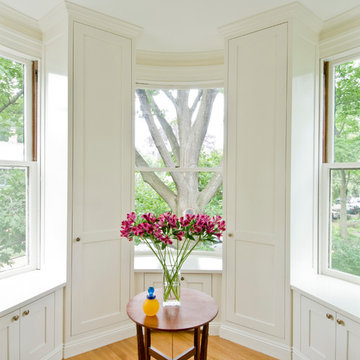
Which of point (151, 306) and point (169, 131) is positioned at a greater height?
point (169, 131)

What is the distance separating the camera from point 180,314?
5.74 ft

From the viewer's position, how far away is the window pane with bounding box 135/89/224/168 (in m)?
2.99

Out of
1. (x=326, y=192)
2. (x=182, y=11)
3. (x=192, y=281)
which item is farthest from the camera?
(x=192, y=281)

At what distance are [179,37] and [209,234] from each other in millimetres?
1821

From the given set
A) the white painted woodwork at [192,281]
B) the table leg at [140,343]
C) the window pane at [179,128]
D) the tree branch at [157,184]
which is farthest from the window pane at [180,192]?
the table leg at [140,343]

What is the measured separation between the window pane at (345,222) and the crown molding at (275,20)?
1212 millimetres

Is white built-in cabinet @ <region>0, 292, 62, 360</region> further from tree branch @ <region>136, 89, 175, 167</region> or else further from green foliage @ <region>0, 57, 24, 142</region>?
tree branch @ <region>136, 89, 175, 167</region>

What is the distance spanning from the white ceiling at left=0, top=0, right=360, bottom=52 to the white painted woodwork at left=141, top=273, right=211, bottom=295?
2137 millimetres

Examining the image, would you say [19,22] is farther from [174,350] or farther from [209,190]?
[174,350]

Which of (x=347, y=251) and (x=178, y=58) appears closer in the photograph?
(x=347, y=251)

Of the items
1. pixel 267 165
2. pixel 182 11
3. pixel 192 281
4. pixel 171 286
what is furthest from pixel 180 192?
pixel 182 11

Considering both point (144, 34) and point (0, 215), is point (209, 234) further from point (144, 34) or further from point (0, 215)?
point (144, 34)

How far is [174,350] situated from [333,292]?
130 cm

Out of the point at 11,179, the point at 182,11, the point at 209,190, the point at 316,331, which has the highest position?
the point at 182,11
